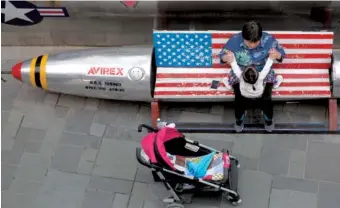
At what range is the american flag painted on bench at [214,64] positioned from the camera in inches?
264

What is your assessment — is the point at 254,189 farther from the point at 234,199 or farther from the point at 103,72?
the point at 103,72

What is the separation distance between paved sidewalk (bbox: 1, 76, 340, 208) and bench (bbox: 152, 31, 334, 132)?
38 centimetres

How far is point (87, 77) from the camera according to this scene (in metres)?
6.92

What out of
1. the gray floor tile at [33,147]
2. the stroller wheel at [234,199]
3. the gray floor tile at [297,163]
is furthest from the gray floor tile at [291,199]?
the gray floor tile at [33,147]

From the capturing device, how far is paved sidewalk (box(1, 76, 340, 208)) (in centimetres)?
652

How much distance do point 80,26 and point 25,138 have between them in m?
1.44

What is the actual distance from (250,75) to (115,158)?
173cm

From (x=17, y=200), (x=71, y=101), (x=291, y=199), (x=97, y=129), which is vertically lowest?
(x=17, y=200)

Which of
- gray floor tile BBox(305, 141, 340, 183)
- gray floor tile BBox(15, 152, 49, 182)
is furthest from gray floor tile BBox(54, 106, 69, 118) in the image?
gray floor tile BBox(305, 141, 340, 183)

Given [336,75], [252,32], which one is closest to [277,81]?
[336,75]

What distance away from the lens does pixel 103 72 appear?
6.88 metres

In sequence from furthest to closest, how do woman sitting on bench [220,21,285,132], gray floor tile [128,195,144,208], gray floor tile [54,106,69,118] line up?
gray floor tile [54,106,69,118] < gray floor tile [128,195,144,208] < woman sitting on bench [220,21,285,132]

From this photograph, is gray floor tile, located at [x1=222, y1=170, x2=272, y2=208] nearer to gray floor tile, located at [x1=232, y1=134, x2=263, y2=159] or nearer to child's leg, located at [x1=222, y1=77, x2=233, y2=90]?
gray floor tile, located at [x1=232, y1=134, x2=263, y2=159]

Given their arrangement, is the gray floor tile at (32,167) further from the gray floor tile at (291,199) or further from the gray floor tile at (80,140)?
the gray floor tile at (291,199)
